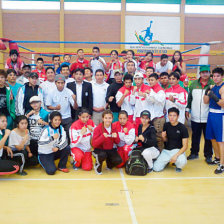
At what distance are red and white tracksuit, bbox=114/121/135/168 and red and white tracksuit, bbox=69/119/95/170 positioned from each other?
47 centimetres

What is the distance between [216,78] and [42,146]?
9.31 ft

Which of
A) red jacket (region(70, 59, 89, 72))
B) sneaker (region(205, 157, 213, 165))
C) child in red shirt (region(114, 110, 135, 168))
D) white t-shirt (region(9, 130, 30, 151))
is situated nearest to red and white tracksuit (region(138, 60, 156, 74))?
red jacket (region(70, 59, 89, 72))

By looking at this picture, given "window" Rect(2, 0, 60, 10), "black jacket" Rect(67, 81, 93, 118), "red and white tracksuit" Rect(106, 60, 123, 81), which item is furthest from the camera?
"window" Rect(2, 0, 60, 10)

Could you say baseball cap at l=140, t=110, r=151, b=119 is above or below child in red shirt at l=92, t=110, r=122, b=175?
above

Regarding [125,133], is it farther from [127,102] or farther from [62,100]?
[62,100]

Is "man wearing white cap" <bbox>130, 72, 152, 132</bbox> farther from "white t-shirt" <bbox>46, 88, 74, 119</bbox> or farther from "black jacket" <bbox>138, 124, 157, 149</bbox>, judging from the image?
"white t-shirt" <bbox>46, 88, 74, 119</bbox>

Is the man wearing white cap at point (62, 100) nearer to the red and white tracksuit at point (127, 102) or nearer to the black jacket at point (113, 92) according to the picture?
the black jacket at point (113, 92)

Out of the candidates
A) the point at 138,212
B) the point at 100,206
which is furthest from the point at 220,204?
the point at 100,206

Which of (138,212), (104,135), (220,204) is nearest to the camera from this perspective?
(138,212)

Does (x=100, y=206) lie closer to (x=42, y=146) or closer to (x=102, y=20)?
(x=42, y=146)

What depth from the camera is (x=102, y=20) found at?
1362cm

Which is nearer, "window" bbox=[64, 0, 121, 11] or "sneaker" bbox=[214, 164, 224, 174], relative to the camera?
"sneaker" bbox=[214, 164, 224, 174]

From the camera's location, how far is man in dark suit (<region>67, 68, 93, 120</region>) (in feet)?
15.2

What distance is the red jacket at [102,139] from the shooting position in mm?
3893
